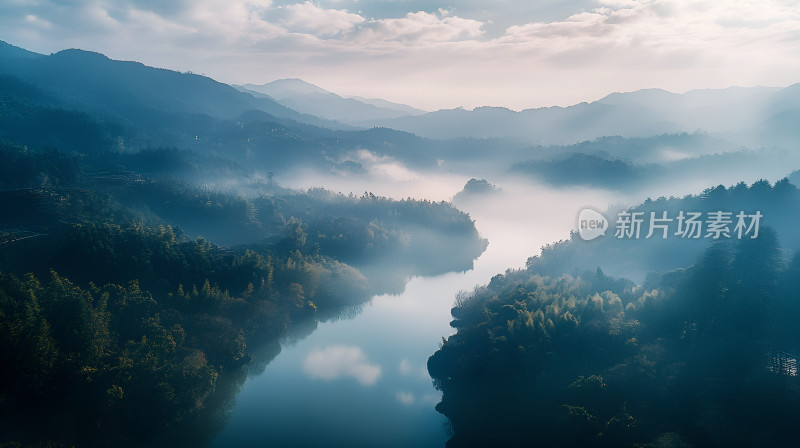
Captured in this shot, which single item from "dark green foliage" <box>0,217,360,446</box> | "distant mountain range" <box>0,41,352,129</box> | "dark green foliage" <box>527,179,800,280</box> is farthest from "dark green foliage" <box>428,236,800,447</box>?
"distant mountain range" <box>0,41,352,129</box>

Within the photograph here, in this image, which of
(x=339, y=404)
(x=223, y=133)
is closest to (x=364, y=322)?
(x=339, y=404)

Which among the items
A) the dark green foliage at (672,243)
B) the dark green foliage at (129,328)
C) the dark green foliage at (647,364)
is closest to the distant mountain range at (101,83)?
the dark green foliage at (129,328)

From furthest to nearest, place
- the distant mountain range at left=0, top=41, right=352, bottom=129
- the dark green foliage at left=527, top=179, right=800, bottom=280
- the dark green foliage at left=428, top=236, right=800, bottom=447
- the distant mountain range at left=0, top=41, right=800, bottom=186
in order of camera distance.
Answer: the distant mountain range at left=0, top=41, right=352, bottom=129, the distant mountain range at left=0, top=41, right=800, bottom=186, the dark green foliage at left=527, top=179, right=800, bottom=280, the dark green foliage at left=428, top=236, right=800, bottom=447

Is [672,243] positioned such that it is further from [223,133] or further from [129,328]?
[223,133]

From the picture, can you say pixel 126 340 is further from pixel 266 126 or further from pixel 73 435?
pixel 266 126

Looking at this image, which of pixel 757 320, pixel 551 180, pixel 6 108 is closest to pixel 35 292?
pixel 757 320

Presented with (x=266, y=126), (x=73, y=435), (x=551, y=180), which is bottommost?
(x=73, y=435)

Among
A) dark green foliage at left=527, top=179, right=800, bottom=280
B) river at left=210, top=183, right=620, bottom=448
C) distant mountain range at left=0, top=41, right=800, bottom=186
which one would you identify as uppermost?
distant mountain range at left=0, top=41, right=800, bottom=186

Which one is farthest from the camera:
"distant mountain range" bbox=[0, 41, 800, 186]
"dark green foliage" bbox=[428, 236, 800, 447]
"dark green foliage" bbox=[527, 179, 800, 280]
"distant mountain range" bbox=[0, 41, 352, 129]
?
"distant mountain range" bbox=[0, 41, 352, 129]

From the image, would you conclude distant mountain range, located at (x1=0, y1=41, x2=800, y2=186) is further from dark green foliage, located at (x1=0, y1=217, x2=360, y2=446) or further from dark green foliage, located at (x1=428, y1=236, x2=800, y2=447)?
dark green foliage, located at (x1=428, y1=236, x2=800, y2=447)
